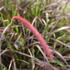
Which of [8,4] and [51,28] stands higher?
[8,4]

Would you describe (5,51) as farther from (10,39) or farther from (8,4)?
(8,4)

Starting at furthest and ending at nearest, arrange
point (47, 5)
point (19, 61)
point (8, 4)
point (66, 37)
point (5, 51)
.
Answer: point (47, 5)
point (8, 4)
point (66, 37)
point (19, 61)
point (5, 51)

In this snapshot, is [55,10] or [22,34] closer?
[22,34]

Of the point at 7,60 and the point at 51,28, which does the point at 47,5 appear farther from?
the point at 7,60

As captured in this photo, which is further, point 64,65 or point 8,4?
point 8,4

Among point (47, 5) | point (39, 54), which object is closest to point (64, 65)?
point (39, 54)

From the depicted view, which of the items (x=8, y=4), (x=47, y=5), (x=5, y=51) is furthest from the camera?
(x=47, y=5)

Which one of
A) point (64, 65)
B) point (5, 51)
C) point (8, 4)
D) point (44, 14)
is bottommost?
point (64, 65)

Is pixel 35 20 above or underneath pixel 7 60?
above

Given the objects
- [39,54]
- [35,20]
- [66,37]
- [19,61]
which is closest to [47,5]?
[35,20]
